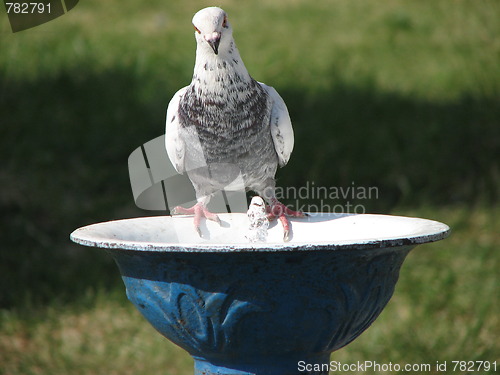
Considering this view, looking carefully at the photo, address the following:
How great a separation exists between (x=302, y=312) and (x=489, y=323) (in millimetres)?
2349

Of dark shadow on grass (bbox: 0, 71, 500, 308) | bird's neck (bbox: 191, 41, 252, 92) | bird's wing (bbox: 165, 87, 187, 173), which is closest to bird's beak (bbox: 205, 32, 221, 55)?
bird's neck (bbox: 191, 41, 252, 92)

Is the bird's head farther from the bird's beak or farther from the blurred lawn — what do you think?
the blurred lawn

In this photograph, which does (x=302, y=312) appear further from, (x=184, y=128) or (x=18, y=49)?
(x=18, y=49)

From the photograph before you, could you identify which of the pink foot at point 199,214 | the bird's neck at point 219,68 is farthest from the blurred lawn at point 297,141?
the bird's neck at point 219,68

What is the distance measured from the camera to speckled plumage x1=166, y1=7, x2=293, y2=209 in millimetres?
2332

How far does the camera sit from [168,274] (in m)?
2.00

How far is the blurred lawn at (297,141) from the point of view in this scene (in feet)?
13.1

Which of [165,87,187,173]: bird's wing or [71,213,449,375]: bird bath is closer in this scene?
[71,213,449,375]: bird bath

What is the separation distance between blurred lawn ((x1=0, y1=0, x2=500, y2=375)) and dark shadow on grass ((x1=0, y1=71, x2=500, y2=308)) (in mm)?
15

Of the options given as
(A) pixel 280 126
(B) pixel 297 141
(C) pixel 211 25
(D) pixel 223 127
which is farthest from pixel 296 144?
(C) pixel 211 25

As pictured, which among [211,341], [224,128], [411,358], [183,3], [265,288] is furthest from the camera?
[183,3]

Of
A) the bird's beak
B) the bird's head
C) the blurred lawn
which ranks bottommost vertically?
the blurred lawn

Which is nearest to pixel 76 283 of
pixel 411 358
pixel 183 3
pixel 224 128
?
pixel 411 358

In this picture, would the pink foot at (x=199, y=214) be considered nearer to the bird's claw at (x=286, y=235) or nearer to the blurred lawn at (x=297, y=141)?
the bird's claw at (x=286, y=235)
